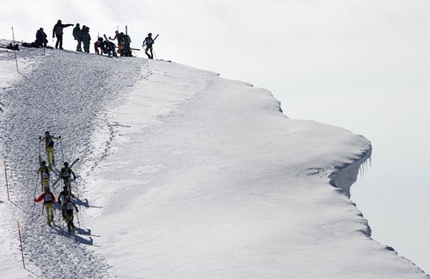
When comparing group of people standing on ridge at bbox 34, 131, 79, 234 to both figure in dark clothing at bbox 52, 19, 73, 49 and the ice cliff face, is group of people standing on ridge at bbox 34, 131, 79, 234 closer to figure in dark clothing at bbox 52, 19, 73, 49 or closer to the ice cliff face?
the ice cliff face

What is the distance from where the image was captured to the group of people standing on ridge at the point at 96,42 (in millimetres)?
60969

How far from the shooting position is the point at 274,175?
40.1 meters

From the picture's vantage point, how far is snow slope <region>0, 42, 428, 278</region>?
103 feet

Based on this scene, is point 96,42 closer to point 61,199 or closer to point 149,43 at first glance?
point 149,43

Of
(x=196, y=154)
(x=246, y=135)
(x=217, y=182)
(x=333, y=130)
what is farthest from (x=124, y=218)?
(x=333, y=130)

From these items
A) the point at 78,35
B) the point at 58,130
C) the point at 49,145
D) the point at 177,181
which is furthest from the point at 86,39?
the point at 177,181

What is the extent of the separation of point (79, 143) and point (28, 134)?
256 centimetres

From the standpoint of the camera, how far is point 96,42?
63.2 m

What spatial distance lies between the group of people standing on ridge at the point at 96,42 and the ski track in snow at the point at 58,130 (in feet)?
4.40

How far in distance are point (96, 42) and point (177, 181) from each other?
25539mm

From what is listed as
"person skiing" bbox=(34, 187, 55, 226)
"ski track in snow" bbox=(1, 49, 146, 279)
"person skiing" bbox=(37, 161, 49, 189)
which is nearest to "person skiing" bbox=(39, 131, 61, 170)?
"ski track in snow" bbox=(1, 49, 146, 279)

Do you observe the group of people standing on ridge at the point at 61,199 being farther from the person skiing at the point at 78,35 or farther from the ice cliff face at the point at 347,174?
the person skiing at the point at 78,35

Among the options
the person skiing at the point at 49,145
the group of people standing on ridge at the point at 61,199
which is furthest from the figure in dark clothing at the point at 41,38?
the group of people standing on ridge at the point at 61,199

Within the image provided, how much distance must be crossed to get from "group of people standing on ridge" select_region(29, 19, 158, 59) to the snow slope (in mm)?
2822
